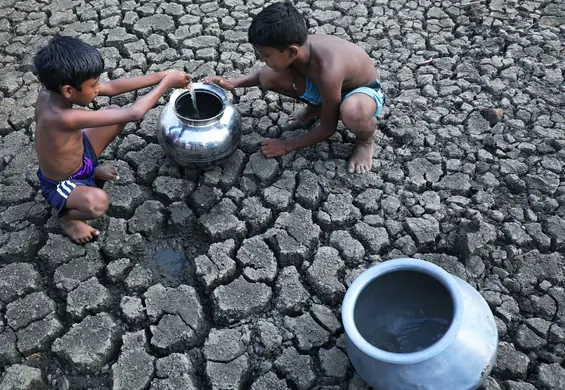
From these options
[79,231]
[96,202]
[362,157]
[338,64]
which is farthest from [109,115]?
[362,157]

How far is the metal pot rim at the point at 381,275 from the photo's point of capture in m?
2.01

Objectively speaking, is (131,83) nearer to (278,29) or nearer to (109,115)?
(109,115)

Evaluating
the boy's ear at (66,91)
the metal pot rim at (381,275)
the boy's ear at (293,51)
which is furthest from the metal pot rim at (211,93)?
the metal pot rim at (381,275)

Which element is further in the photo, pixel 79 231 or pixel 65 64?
pixel 79 231

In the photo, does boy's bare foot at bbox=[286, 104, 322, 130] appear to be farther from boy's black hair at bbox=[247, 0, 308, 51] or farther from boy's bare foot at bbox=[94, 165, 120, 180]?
boy's bare foot at bbox=[94, 165, 120, 180]

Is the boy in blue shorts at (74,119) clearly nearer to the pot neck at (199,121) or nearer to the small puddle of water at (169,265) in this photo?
the pot neck at (199,121)

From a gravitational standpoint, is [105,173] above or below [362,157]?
below

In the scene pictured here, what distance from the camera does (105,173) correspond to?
10.1 feet

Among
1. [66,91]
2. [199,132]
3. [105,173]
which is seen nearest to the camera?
[66,91]

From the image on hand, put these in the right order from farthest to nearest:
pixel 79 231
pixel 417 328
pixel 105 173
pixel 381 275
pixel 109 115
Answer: pixel 105 173, pixel 79 231, pixel 109 115, pixel 417 328, pixel 381 275

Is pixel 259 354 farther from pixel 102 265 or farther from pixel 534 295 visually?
pixel 534 295

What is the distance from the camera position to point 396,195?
10.0 feet

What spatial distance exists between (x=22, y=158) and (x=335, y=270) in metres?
1.88

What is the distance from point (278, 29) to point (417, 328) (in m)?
A: 1.52
